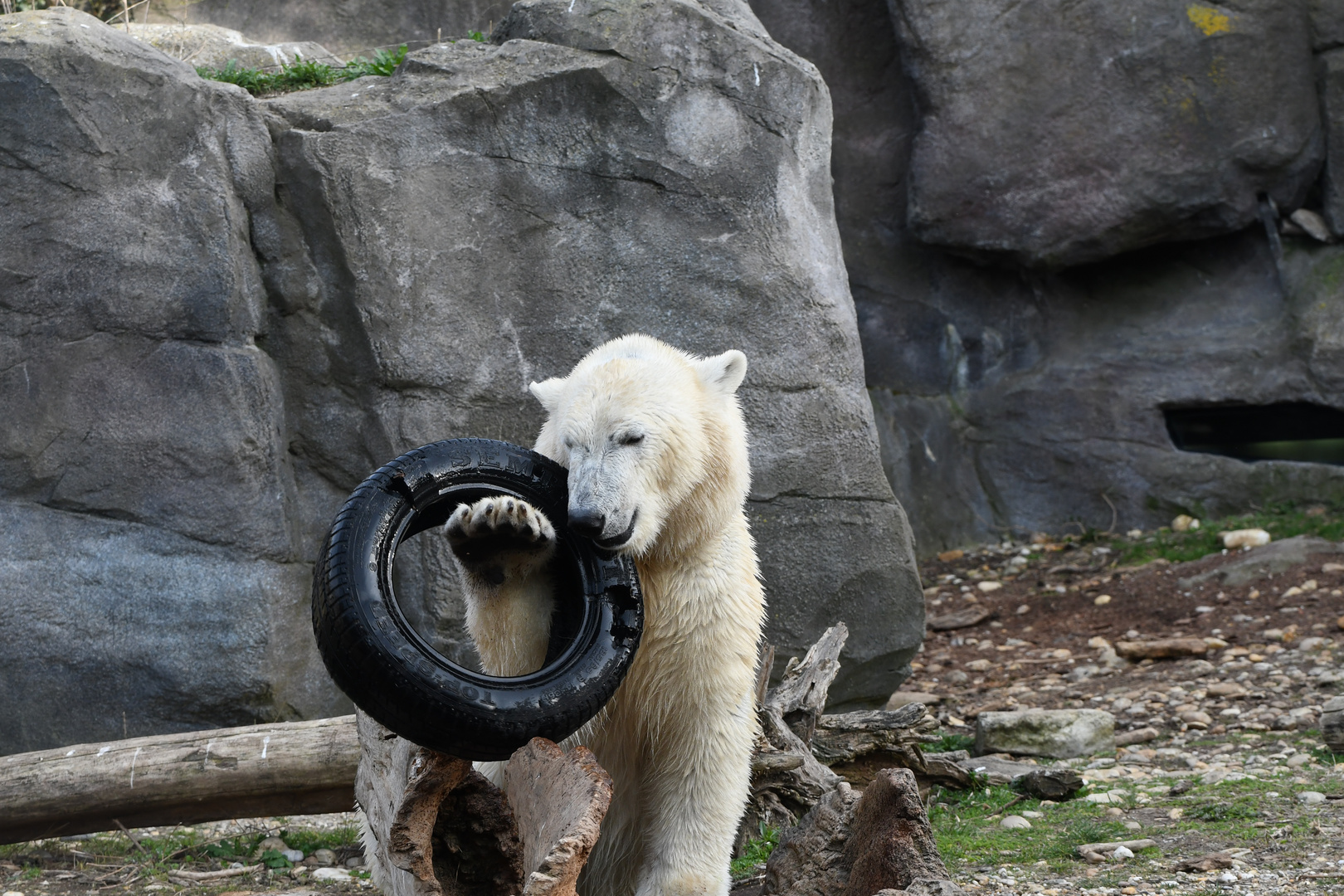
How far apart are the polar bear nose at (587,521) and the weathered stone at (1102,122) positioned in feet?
21.1

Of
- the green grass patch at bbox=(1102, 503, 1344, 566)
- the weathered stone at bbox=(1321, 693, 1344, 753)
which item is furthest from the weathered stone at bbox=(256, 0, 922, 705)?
the green grass patch at bbox=(1102, 503, 1344, 566)

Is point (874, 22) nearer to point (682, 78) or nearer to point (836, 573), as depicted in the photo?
point (682, 78)

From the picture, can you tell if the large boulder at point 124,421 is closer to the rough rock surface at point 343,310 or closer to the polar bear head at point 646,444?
the rough rock surface at point 343,310

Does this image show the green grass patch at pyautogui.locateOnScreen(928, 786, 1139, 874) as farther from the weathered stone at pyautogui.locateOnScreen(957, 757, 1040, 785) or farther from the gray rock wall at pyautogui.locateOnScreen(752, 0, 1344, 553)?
the gray rock wall at pyautogui.locateOnScreen(752, 0, 1344, 553)

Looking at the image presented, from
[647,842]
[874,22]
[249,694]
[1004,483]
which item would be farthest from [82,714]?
[874,22]

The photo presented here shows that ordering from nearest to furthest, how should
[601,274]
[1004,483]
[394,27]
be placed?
[601,274] → [394,27] → [1004,483]

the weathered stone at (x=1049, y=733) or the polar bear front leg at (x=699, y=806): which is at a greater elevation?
the polar bear front leg at (x=699, y=806)

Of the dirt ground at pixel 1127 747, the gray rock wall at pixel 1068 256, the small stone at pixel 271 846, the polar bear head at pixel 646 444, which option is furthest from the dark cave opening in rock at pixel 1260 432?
the small stone at pixel 271 846

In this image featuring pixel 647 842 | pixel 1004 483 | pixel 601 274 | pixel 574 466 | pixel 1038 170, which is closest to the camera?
pixel 574 466

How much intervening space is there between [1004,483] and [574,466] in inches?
261

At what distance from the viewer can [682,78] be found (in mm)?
5230

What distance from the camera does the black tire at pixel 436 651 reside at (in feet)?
7.25

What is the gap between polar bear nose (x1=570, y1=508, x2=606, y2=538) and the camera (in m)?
2.50

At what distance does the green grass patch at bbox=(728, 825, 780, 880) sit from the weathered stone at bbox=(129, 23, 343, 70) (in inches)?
164
